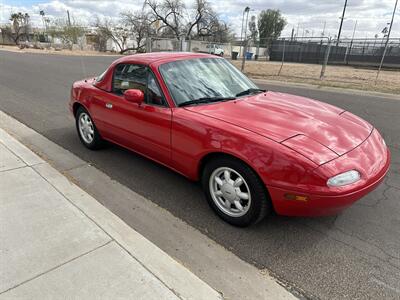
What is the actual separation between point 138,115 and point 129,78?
1.98 feet

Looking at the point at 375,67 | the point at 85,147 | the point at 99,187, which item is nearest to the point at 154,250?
the point at 99,187

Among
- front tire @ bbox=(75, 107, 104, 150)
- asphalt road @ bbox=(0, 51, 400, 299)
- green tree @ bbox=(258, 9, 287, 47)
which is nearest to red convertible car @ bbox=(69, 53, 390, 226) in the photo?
asphalt road @ bbox=(0, 51, 400, 299)

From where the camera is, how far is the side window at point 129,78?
3507 mm

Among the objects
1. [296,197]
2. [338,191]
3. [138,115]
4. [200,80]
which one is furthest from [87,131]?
[338,191]

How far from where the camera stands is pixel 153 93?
3.33m

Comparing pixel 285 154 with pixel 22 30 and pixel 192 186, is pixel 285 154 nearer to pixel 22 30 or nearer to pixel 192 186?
pixel 192 186

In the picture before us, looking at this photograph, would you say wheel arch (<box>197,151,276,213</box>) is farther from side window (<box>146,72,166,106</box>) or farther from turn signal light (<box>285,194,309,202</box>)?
side window (<box>146,72,166,106</box>)

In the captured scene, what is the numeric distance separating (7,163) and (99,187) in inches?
53.1

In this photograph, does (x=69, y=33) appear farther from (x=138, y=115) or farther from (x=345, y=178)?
(x=345, y=178)

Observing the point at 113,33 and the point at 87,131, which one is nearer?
the point at 87,131

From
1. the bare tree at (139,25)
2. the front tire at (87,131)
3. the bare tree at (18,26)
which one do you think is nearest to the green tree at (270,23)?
the bare tree at (139,25)

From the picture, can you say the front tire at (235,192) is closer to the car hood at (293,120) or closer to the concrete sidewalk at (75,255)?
the car hood at (293,120)

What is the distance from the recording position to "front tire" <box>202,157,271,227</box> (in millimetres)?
2512

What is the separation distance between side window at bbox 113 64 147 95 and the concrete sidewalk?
1.39 meters
